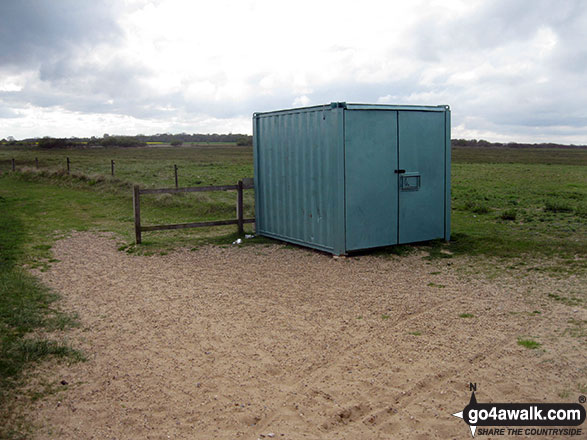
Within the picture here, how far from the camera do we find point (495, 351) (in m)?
5.71

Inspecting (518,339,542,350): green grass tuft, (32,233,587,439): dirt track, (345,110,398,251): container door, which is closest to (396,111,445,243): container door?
(345,110,398,251): container door

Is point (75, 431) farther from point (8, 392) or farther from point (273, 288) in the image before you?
point (273, 288)

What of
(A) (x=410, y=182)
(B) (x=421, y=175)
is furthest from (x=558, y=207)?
(A) (x=410, y=182)

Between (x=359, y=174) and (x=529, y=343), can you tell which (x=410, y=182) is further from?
(x=529, y=343)

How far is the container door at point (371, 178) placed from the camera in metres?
10.6

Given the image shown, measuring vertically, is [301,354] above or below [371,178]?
below

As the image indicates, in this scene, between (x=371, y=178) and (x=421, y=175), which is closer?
(x=371, y=178)

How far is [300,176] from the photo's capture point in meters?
11.6

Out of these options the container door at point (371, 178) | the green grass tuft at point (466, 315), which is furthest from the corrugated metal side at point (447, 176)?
the green grass tuft at point (466, 315)

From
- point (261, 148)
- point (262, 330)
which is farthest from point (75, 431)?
point (261, 148)

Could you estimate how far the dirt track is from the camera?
14.6ft

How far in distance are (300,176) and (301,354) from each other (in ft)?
20.5

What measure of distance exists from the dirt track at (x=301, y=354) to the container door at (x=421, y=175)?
7.07 ft

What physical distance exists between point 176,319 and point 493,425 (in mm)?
4105
